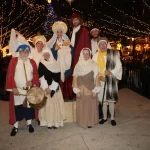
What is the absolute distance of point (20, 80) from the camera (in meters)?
4.74

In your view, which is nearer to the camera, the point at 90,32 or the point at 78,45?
the point at 78,45

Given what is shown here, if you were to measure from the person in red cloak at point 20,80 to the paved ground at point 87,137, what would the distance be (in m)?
0.46

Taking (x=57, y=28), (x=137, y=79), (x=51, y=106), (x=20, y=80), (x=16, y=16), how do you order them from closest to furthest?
(x=20, y=80)
(x=51, y=106)
(x=57, y=28)
(x=137, y=79)
(x=16, y=16)

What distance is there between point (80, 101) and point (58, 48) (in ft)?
4.25

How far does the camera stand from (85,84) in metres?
5.02

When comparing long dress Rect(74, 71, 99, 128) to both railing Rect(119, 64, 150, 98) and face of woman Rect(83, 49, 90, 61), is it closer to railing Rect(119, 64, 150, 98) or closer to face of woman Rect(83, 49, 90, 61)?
face of woman Rect(83, 49, 90, 61)

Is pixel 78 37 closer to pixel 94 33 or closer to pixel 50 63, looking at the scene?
pixel 94 33

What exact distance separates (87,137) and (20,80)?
1.75 metres

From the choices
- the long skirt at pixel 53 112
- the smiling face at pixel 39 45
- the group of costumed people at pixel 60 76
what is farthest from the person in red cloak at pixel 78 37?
the long skirt at pixel 53 112

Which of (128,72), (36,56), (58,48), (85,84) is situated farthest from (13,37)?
(128,72)

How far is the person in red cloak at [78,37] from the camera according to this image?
552cm

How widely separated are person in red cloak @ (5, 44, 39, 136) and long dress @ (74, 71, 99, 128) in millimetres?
969

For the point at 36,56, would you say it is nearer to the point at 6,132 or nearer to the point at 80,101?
the point at 80,101

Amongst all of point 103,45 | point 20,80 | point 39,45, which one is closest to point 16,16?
point 39,45
